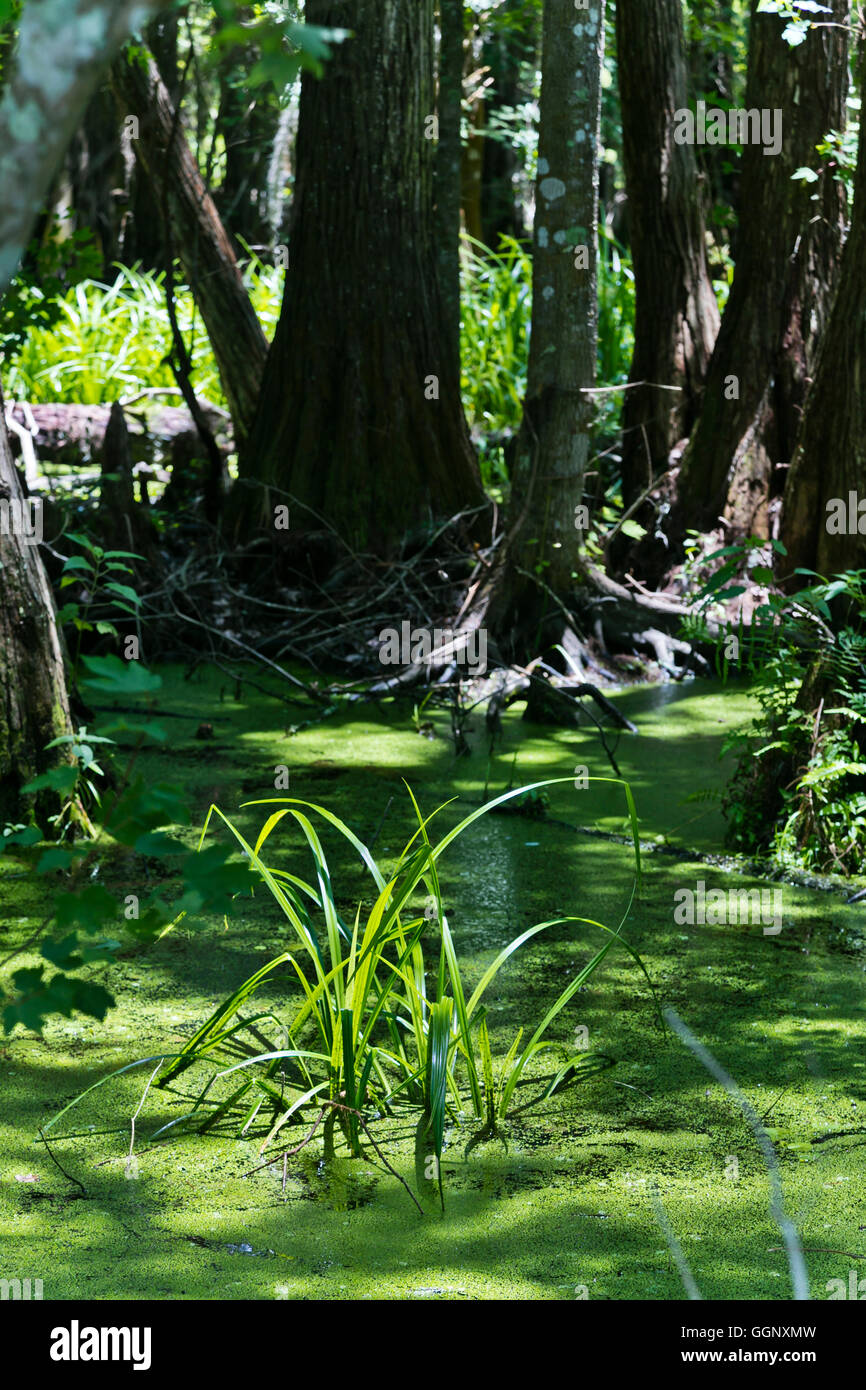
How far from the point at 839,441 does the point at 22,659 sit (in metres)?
2.83

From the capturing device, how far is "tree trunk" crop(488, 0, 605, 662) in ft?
17.5

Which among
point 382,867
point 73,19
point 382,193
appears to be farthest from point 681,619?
point 73,19

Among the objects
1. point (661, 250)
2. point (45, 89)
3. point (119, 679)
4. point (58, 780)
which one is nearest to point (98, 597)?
point (661, 250)

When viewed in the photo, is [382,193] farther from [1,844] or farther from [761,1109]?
[1,844]

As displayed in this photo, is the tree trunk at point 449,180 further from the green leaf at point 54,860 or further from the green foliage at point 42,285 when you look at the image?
the green leaf at point 54,860

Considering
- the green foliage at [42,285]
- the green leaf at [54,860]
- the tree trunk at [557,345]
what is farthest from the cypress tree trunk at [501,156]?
the green leaf at [54,860]

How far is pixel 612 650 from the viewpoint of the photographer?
6.39 m

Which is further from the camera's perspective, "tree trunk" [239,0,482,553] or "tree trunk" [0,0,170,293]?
"tree trunk" [239,0,482,553]

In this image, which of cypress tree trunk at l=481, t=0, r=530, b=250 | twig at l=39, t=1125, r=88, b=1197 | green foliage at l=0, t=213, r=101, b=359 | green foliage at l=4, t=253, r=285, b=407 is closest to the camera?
twig at l=39, t=1125, r=88, b=1197

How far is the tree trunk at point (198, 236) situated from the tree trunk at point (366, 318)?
0.51 metres

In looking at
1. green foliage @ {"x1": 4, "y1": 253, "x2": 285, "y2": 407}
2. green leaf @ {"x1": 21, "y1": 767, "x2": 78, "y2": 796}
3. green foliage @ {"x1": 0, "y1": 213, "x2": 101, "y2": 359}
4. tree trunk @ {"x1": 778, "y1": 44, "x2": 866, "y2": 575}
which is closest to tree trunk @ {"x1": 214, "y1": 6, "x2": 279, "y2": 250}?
green foliage @ {"x1": 4, "y1": 253, "x2": 285, "y2": 407}

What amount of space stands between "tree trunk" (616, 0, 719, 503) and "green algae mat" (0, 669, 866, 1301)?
3.44 m

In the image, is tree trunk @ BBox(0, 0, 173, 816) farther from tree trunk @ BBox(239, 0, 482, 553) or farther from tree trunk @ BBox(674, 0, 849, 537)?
tree trunk @ BBox(674, 0, 849, 537)

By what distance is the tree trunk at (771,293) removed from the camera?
21.6 feet
